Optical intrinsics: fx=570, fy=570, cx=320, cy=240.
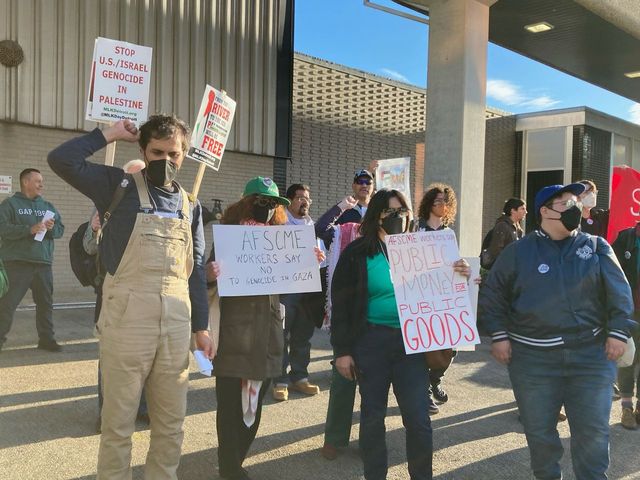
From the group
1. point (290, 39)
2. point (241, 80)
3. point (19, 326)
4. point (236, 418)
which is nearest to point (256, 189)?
point (236, 418)

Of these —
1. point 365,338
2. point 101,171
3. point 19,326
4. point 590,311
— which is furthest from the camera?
point 19,326

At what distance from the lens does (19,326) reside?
26.6ft

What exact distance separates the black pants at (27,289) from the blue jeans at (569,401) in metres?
5.71

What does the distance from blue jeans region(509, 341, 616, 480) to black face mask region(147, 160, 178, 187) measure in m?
2.08

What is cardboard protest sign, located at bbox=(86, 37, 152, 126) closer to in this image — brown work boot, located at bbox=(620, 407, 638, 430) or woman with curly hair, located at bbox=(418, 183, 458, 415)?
woman with curly hair, located at bbox=(418, 183, 458, 415)

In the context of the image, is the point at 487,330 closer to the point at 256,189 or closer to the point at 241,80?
the point at 256,189

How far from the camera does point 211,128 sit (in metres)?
4.37

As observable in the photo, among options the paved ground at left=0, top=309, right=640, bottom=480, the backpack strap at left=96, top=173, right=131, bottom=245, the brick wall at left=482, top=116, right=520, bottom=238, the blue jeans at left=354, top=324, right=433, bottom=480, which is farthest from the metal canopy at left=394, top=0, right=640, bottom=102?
the backpack strap at left=96, top=173, right=131, bottom=245

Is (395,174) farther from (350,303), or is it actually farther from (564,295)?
(564,295)

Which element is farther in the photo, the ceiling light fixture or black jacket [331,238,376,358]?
the ceiling light fixture

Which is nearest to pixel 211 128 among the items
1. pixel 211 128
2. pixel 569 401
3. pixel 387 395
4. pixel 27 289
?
pixel 211 128

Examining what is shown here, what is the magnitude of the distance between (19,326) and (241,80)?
→ 667cm

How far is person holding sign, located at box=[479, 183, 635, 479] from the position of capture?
2.98 meters

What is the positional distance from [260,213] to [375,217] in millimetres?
802
